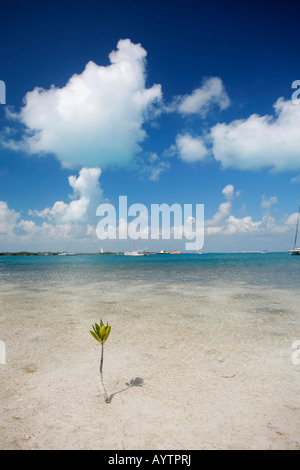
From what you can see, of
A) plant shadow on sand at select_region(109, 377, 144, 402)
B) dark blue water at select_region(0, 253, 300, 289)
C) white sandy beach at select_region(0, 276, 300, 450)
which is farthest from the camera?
dark blue water at select_region(0, 253, 300, 289)

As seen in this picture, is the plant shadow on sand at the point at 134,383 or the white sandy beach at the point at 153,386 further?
the plant shadow on sand at the point at 134,383

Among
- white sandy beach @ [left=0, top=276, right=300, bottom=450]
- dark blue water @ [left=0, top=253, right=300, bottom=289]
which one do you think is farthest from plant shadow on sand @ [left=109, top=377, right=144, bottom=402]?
dark blue water @ [left=0, top=253, right=300, bottom=289]

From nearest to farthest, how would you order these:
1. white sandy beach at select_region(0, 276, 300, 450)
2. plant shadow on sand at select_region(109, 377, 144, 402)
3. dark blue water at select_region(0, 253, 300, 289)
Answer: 1. white sandy beach at select_region(0, 276, 300, 450)
2. plant shadow on sand at select_region(109, 377, 144, 402)
3. dark blue water at select_region(0, 253, 300, 289)

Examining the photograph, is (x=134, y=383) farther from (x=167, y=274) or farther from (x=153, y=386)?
(x=167, y=274)

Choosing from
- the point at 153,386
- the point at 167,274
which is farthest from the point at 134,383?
the point at 167,274

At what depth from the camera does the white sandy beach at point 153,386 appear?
380 cm

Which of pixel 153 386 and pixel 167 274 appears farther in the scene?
pixel 167 274

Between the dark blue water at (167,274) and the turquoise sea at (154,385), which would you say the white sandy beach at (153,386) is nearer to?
the turquoise sea at (154,385)

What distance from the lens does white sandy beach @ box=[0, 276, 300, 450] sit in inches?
150

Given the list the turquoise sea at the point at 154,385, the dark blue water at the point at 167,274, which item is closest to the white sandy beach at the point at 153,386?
the turquoise sea at the point at 154,385

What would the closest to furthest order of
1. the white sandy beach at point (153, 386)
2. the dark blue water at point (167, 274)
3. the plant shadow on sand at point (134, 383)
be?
the white sandy beach at point (153, 386), the plant shadow on sand at point (134, 383), the dark blue water at point (167, 274)

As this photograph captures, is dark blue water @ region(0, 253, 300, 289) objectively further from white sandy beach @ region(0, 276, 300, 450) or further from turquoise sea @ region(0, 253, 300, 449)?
white sandy beach @ region(0, 276, 300, 450)

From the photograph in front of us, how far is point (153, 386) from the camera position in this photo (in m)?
5.28
